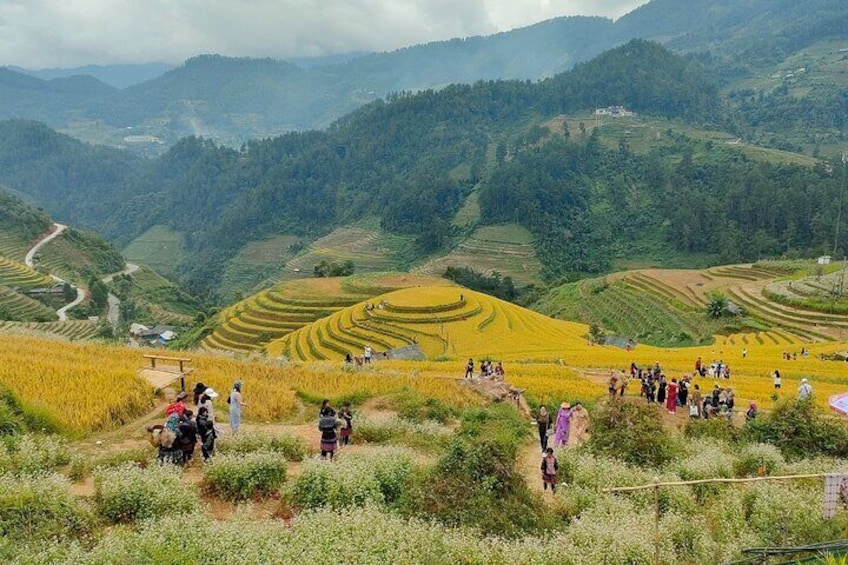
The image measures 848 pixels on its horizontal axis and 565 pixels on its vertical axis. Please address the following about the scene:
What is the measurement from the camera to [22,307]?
77188 millimetres

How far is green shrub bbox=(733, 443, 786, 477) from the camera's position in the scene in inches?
467

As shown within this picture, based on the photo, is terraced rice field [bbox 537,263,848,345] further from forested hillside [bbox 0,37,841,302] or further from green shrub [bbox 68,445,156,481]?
green shrub [bbox 68,445,156,481]

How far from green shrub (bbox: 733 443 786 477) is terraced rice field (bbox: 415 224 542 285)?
77.0 m

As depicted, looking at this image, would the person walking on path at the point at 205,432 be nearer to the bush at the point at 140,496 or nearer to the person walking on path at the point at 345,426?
the bush at the point at 140,496

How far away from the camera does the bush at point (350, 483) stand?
9.34 m

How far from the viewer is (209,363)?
61.4 feet

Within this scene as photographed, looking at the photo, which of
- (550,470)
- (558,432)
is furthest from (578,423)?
(550,470)

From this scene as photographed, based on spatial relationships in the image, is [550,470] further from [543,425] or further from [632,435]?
[632,435]

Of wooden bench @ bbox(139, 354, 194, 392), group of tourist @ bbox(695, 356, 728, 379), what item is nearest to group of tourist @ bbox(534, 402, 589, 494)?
wooden bench @ bbox(139, 354, 194, 392)

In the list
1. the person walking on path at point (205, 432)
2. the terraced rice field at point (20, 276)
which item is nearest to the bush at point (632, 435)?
the person walking on path at point (205, 432)

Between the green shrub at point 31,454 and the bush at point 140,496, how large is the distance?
1.26 metres

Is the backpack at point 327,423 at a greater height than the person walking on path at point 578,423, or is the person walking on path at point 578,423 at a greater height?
the backpack at point 327,423

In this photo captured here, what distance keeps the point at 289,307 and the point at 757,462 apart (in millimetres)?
51887

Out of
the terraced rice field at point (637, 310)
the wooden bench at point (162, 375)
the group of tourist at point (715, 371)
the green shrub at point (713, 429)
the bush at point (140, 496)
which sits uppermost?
the wooden bench at point (162, 375)
